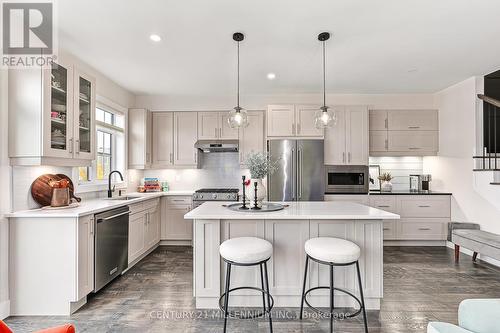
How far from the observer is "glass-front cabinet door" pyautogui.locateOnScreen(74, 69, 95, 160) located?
2859 mm

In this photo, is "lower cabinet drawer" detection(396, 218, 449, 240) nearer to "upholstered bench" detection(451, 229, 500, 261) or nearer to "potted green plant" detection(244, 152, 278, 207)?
"upholstered bench" detection(451, 229, 500, 261)

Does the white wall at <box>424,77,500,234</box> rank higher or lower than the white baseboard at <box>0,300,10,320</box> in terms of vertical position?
higher

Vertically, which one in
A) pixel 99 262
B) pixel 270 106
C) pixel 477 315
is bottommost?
pixel 99 262

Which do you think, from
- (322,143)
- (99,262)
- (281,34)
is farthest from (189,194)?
(281,34)

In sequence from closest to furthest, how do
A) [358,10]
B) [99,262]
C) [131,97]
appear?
[358,10], [99,262], [131,97]

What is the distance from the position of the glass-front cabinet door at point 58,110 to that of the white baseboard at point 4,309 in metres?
1.33

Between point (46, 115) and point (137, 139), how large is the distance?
2.25m

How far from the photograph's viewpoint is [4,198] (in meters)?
2.33

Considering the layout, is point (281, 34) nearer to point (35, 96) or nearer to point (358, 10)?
point (358, 10)

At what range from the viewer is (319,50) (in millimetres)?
3090

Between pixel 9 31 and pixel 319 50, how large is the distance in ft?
10.0

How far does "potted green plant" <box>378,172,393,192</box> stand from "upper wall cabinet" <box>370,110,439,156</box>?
40 cm

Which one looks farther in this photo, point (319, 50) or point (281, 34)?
point (319, 50)

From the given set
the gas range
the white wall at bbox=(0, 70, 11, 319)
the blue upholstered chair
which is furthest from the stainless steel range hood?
the blue upholstered chair
